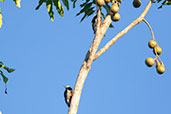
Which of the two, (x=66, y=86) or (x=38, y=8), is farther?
(x=66, y=86)

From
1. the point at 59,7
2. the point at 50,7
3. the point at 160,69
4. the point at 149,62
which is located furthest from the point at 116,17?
the point at 50,7

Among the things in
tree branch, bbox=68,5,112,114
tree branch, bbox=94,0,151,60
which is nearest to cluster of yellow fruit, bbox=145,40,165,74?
tree branch, bbox=94,0,151,60

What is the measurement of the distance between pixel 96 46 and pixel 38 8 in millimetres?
3314

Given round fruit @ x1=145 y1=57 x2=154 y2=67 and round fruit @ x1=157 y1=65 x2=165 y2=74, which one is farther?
round fruit @ x1=145 y1=57 x2=154 y2=67

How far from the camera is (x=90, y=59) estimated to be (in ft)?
12.7

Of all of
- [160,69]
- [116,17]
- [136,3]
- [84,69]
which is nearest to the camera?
[84,69]

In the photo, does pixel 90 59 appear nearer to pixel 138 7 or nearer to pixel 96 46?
pixel 96 46

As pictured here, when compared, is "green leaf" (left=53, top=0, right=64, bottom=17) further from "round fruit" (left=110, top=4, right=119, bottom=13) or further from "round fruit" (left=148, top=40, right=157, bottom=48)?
"round fruit" (left=148, top=40, right=157, bottom=48)

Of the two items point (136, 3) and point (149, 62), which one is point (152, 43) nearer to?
point (149, 62)

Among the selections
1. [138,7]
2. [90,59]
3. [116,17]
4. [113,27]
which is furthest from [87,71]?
[113,27]

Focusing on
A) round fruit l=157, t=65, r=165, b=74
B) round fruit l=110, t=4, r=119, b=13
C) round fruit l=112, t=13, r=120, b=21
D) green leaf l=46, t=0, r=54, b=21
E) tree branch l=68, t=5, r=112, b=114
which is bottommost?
tree branch l=68, t=5, r=112, b=114

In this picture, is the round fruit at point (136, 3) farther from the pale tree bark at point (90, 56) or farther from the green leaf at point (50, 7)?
the green leaf at point (50, 7)

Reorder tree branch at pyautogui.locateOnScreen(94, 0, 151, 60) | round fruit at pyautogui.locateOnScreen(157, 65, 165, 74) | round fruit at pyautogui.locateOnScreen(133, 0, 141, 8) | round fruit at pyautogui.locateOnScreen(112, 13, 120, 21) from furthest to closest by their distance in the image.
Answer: round fruit at pyautogui.locateOnScreen(133, 0, 141, 8), round fruit at pyautogui.locateOnScreen(157, 65, 165, 74), round fruit at pyautogui.locateOnScreen(112, 13, 120, 21), tree branch at pyautogui.locateOnScreen(94, 0, 151, 60)

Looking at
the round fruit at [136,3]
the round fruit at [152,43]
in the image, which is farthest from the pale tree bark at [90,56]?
the round fruit at [136,3]
